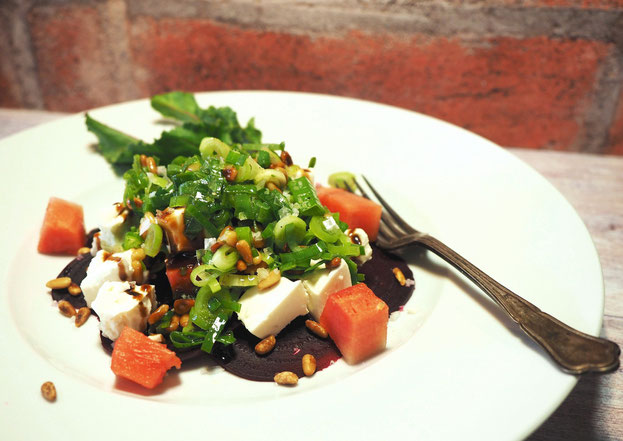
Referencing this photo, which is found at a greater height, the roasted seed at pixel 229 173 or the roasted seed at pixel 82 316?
the roasted seed at pixel 229 173

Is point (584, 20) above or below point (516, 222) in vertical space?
above

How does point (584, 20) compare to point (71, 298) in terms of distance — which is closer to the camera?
point (71, 298)

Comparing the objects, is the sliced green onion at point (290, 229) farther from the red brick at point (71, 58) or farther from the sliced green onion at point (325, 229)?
the red brick at point (71, 58)

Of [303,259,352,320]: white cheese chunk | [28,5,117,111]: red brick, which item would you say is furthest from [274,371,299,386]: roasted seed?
[28,5,117,111]: red brick

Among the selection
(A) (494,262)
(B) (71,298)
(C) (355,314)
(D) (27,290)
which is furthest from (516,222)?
(D) (27,290)

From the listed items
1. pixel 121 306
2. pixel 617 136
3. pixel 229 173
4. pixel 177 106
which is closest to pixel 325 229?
pixel 229 173

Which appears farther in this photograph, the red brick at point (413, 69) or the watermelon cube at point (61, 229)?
the red brick at point (413, 69)

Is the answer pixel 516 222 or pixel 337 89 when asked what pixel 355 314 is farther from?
pixel 337 89

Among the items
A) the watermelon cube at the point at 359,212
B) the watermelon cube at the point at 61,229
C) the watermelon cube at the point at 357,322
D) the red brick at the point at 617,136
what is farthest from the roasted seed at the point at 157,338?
the red brick at the point at 617,136
